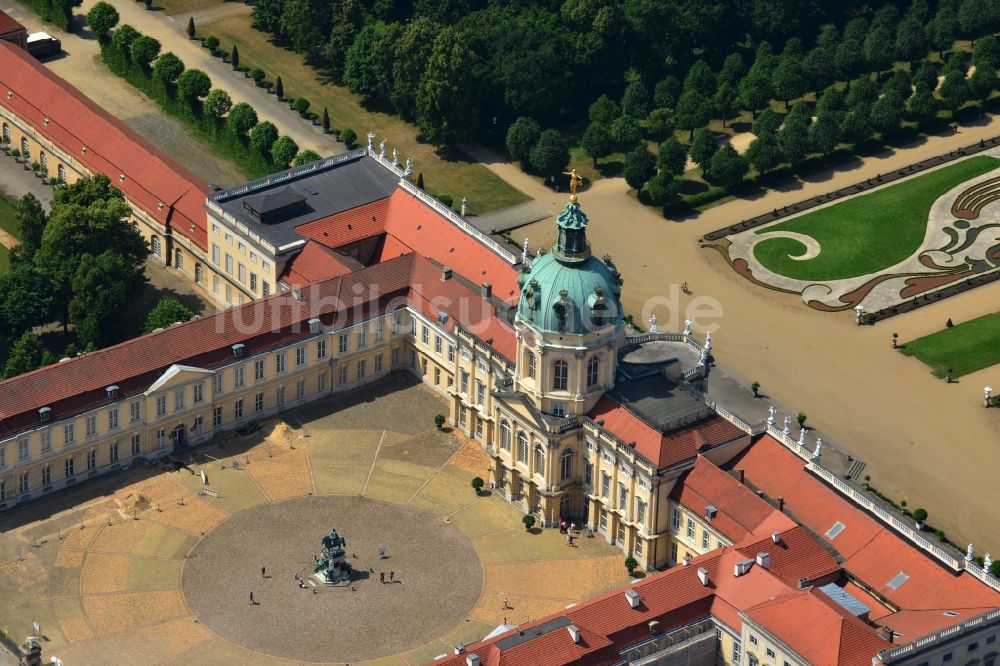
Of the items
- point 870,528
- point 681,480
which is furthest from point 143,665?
point 870,528

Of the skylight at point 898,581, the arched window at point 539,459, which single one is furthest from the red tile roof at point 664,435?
the skylight at point 898,581

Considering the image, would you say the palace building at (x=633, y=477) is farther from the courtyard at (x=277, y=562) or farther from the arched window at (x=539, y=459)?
the courtyard at (x=277, y=562)

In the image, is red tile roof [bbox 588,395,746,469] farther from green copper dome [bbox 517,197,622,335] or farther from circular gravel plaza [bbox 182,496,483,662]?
circular gravel plaza [bbox 182,496,483,662]

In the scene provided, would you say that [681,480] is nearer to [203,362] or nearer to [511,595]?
[511,595]

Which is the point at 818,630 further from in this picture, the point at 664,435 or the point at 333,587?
the point at 333,587

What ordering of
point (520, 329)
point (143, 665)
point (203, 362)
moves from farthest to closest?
point (203, 362), point (520, 329), point (143, 665)

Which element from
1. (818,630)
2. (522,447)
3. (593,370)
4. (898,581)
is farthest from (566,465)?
(818,630)
